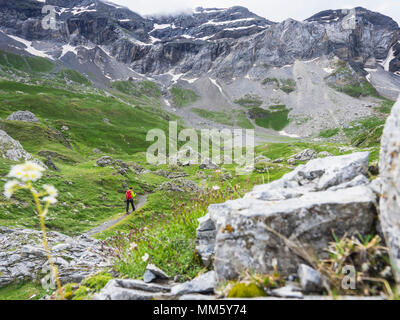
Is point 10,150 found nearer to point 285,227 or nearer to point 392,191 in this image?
point 285,227

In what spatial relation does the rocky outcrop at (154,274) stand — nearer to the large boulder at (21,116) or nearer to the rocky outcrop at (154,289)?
the rocky outcrop at (154,289)

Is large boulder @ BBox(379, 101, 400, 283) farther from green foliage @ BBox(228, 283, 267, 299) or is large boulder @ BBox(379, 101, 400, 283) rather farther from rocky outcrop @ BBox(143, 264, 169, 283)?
rocky outcrop @ BBox(143, 264, 169, 283)

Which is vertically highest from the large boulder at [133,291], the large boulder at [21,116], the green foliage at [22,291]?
the large boulder at [21,116]

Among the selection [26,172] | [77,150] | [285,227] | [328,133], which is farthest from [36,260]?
[328,133]

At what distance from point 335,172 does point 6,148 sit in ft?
165

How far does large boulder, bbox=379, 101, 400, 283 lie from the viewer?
12.7ft

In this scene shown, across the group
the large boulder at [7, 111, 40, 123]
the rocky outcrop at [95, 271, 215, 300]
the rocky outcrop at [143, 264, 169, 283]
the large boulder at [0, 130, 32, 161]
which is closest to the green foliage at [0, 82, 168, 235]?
the large boulder at [0, 130, 32, 161]

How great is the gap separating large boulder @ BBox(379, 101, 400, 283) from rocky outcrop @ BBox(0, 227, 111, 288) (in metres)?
10.8

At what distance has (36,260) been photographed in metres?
13.8

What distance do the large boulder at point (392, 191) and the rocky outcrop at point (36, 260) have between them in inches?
426

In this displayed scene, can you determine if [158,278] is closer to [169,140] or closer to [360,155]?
[360,155]

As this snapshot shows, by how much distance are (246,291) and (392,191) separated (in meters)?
3.09

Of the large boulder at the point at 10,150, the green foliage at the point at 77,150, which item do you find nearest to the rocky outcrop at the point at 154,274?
the green foliage at the point at 77,150

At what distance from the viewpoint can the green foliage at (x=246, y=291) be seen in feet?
14.3
